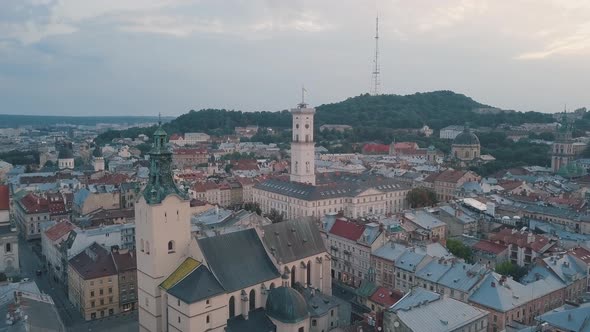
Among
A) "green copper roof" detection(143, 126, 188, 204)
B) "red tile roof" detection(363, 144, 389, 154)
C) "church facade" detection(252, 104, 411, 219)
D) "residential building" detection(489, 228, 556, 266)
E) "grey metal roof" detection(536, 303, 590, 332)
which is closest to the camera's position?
"grey metal roof" detection(536, 303, 590, 332)

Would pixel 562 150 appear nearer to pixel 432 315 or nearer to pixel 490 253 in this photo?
pixel 490 253

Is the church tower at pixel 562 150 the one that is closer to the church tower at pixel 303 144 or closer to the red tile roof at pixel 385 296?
the church tower at pixel 303 144

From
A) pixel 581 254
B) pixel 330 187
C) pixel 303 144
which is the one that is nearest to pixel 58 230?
pixel 330 187

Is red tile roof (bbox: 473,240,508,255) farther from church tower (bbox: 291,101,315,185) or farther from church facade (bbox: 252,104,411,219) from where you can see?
church tower (bbox: 291,101,315,185)

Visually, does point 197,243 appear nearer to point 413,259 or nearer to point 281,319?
point 281,319

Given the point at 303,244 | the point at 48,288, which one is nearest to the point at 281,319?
the point at 303,244

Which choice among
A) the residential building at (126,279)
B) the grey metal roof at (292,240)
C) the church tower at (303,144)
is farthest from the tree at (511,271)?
the church tower at (303,144)

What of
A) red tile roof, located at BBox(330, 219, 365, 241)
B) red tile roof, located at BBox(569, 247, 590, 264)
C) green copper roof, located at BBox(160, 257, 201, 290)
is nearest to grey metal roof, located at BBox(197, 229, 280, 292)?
green copper roof, located at BBox(160, 257, 201, 290)
